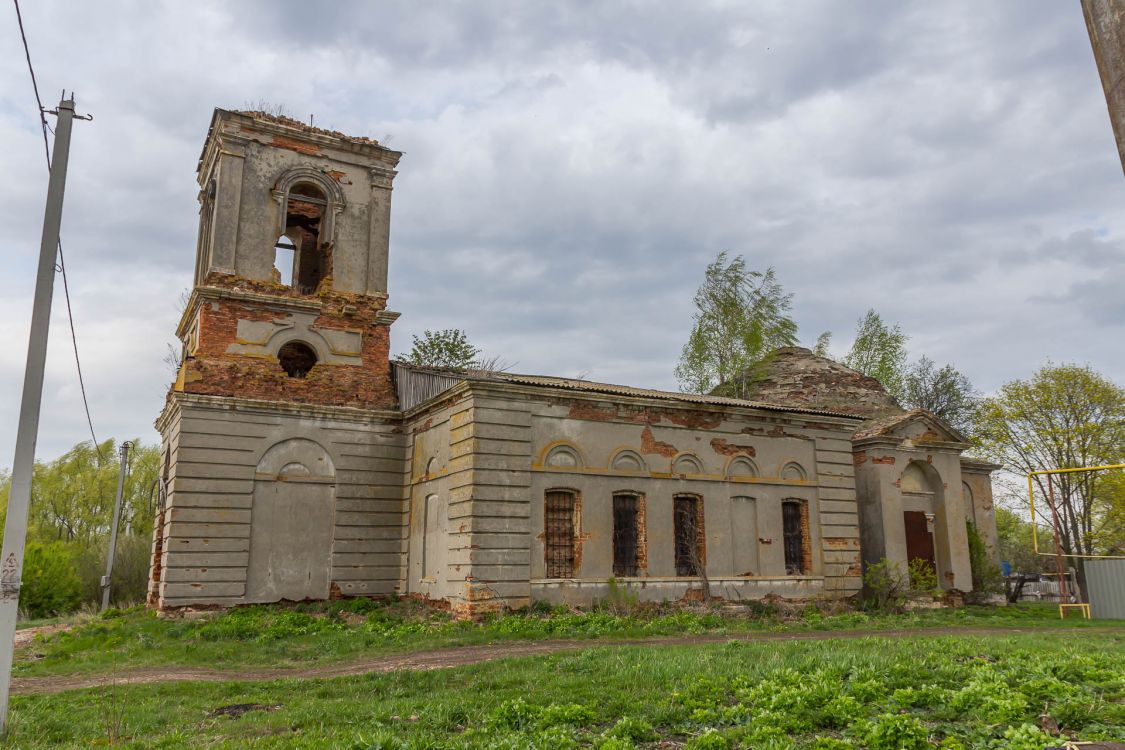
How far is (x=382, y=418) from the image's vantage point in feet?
69.3

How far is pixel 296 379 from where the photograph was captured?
67.3 feet

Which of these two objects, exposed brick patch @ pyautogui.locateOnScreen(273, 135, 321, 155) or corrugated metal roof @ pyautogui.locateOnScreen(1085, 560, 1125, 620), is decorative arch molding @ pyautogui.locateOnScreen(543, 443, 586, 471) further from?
corrugated metal roof @ pyautogui.locateOnScreen(1085, 560, 1125, 620)

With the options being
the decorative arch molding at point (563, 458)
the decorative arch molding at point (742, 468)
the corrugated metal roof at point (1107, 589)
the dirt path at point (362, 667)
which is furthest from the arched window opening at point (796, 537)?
the corrugated metal roof at point (1107, 589)

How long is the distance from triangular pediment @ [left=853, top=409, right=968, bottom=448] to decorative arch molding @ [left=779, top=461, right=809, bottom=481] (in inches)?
92.9

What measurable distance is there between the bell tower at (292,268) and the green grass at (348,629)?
534 centimetres

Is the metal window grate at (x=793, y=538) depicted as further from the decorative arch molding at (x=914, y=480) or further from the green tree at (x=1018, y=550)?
the green tree at (x=1018, y=550)

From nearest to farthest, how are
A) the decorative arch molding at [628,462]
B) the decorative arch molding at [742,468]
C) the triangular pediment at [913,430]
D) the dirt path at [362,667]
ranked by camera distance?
the dirt path at [362,667] → the decorative arch molding at [628,462] → the decorative arch molding at [742,468] → the triangular pediment at [913,430]

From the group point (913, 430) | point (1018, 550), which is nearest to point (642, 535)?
point (913, 430)

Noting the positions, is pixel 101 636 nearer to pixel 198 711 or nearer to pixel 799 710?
pixel 198 711

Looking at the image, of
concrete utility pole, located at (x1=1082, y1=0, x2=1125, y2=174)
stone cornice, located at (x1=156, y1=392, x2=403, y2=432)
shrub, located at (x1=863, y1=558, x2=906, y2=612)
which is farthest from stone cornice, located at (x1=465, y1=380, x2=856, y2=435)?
concrete utility pole, located at (x1=1082, y1=0, x2=1125, y2=174)

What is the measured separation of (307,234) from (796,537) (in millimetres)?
15840

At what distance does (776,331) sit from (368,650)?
26105mm

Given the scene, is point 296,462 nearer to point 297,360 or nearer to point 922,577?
point 297,360

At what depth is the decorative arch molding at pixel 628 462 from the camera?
18859mm
